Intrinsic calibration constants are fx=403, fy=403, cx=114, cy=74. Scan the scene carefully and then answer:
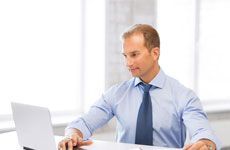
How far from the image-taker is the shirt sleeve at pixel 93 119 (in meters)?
2.09

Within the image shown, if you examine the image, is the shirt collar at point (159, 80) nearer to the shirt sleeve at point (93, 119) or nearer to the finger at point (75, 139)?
the shirt sleeve at point (93, 119)

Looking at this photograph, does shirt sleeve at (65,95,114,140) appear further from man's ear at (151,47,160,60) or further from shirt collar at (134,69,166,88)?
man's ear at (151,47,160,60)

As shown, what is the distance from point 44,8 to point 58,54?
0.38m

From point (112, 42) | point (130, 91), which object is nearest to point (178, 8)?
point (112, 42)

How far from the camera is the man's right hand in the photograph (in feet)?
5.84

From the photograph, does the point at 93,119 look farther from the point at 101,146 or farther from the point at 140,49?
the point at 140,49

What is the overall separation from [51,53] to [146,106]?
4.31ft

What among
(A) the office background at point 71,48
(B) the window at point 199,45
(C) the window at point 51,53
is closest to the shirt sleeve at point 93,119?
(A) the office background at point 71,48

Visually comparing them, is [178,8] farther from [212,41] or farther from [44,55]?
[44,55]

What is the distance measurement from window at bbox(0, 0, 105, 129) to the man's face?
48.3 inches

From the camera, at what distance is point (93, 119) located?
2.18m

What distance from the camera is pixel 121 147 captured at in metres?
1.84

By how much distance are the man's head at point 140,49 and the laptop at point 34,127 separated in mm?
623

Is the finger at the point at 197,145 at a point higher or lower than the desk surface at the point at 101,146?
higher
